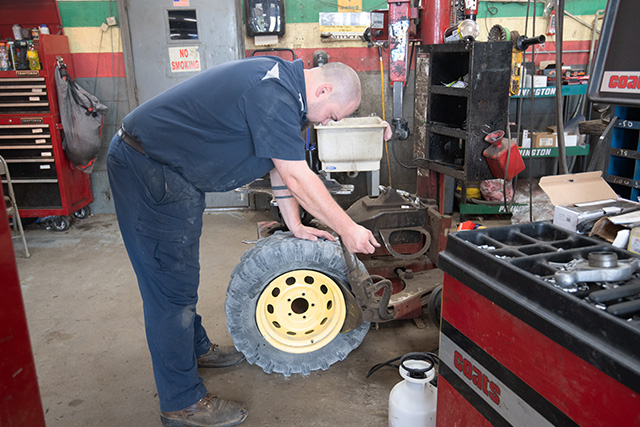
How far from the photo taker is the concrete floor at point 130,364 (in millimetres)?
2234

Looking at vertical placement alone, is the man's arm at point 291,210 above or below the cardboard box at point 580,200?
below

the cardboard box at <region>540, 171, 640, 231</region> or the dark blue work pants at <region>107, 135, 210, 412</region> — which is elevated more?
the cardboard box at <region>540, 171, 640, 231</region>

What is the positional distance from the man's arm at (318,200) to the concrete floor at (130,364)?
816 millimetres

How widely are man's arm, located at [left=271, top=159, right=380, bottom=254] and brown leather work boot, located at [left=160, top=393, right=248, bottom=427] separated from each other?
0.91 m

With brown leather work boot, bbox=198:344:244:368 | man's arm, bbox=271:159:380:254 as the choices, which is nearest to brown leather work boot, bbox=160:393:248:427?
brown leather work boot, bbox=198:344:244:368

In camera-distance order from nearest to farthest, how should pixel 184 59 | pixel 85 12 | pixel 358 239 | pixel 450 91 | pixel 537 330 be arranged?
pixel 537 330 < pixel 358 239 < pixel 450 91 < pixel 85 12 < pixel 184 59

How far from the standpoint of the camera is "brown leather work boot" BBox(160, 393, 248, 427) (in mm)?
2141

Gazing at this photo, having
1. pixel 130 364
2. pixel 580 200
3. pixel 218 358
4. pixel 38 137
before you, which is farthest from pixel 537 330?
pixel 38 137

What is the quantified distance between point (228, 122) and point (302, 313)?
3.52 feet

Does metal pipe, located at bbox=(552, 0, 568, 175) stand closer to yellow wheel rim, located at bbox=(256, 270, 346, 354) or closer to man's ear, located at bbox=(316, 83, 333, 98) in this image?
man's ear, located at bbox=(316, 83, 333, 98)

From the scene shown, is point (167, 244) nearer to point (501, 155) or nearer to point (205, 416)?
point (205, 416)

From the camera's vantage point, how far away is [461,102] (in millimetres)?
3121

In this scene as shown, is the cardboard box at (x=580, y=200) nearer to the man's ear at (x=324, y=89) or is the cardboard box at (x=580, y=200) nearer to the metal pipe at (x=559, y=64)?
the metal pipe at (x=559, y=64)

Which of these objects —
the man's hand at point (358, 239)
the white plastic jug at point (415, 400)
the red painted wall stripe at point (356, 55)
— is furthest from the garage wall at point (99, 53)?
the white plastic jug at point (415, 400)
